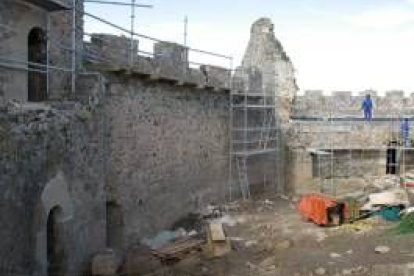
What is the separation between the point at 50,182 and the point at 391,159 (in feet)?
46.8

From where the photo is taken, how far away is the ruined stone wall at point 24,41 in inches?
375

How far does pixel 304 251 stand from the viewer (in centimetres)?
1132

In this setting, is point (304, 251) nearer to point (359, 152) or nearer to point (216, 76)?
point (216, 76)

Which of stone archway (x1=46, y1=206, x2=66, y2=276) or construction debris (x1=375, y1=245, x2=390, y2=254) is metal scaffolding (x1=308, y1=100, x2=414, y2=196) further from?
stone archway (x1=46, y1=206, x2=66, y2=276)

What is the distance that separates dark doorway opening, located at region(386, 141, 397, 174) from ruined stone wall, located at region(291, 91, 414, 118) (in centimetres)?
162

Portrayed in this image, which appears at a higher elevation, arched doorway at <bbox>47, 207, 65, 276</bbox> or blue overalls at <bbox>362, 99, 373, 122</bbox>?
blue overalls at <bbox>362, 99, 373, 122</bbox>

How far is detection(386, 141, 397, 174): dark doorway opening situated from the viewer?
63.5 feet

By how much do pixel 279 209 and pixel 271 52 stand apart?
19.1 ft

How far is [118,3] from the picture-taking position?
36.9 ft

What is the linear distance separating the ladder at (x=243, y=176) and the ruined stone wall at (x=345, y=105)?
4.05 metres

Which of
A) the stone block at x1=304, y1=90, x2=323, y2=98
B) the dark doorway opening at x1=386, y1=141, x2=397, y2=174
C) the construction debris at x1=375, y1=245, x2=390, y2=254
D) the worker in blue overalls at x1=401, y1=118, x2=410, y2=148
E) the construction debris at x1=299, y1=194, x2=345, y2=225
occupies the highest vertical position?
the stone block at x1=304, y1=90, x2=323, y2=98

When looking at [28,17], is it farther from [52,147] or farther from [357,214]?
[357,214]

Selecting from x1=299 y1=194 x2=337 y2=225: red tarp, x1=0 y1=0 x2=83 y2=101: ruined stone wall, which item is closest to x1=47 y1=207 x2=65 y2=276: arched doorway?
x1=0 y1=0 x2=83 y2=101: ruined stone wall

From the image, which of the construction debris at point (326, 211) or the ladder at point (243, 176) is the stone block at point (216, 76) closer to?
the ladder at point (243, 176)
